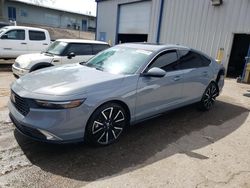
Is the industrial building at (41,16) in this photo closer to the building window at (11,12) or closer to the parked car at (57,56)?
the building window at (11,12)

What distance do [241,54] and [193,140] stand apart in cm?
1226

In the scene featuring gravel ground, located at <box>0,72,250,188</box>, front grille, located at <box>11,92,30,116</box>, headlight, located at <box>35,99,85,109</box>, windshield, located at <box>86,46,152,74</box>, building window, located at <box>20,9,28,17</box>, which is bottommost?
gravel ground, located at <box>0,72,250,188</box>

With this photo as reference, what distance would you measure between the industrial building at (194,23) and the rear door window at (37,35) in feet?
21.4

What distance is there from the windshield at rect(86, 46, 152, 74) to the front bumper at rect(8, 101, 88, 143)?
1166mm

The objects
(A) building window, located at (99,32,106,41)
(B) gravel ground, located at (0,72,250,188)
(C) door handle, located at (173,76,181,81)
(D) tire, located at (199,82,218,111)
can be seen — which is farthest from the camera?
(A) building window, located at (99,32,106,41)

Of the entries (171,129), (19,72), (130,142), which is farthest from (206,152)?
(19,72)

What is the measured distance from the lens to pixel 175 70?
4.62 metres

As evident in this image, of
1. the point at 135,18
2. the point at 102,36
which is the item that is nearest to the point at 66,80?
the point at 135,18

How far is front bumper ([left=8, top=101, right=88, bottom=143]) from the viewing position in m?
3.04

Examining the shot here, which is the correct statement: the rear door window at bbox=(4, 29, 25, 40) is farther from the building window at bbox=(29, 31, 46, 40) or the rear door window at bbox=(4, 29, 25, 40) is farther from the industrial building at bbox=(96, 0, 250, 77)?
the industrial building at bbox=(96, 0, 250, 77)

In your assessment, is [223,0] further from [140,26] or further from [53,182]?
[53,182]

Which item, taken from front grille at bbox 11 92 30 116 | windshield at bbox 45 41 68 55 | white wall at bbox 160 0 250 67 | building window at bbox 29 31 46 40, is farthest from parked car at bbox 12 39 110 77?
white wall at bbox 160 0 250 67

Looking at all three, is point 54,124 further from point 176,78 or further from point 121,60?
point 176,78

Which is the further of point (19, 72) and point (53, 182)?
point (19, 72)
